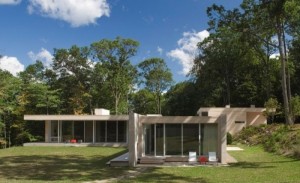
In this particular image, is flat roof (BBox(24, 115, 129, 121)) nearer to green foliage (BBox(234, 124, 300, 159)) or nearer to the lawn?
green foliage (BBox(234, 124, 300, 159))

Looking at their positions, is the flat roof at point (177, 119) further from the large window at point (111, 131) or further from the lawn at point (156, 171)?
the large window at point (111, 131)

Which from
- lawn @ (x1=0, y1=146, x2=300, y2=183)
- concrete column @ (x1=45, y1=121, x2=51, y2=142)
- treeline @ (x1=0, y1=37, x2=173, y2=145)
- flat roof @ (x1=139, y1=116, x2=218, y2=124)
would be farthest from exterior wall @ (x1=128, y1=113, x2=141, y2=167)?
treeline @ (x1=0, y1=37, x2=173, y2=145)

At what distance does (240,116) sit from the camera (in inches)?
1670

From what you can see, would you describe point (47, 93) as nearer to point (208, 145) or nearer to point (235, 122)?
point (235, 122)

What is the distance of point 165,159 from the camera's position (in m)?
24.1

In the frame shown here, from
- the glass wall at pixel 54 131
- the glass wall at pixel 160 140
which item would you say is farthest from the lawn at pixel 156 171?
the glass wall at pixel 54 131

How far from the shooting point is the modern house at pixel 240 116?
42.1m

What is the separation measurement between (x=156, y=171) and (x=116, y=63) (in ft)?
136

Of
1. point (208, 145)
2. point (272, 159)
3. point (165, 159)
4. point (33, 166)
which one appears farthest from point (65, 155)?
point (272, 159)

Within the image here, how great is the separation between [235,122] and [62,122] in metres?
17.4

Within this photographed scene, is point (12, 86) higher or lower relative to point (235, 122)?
higher

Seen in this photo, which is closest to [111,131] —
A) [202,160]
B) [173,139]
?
[173,139]

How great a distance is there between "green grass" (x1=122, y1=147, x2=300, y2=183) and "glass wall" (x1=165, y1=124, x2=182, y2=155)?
2.90 meters

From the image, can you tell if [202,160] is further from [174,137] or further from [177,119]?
[177,119]
